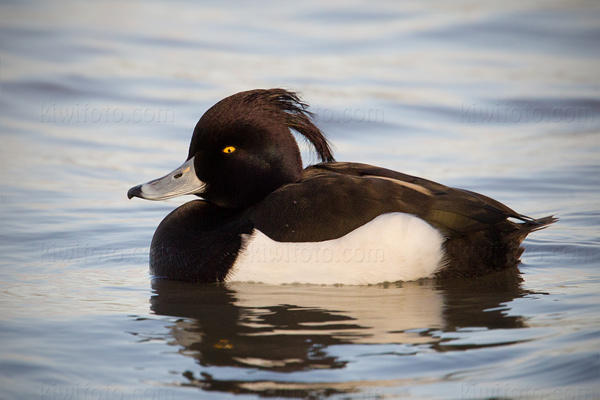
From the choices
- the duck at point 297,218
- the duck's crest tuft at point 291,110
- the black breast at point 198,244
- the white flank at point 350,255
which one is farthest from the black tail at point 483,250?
the black breast at point 198,244

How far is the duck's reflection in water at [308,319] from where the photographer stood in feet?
14.2

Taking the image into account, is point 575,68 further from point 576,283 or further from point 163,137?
point 576,283

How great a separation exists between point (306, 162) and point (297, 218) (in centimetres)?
351

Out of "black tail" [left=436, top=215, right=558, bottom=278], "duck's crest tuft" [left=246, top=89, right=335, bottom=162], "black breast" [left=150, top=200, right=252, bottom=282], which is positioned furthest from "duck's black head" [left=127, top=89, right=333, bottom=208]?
"black tail" [left=436, top=215, right=558, bottom=278]

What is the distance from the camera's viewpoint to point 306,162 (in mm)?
8953

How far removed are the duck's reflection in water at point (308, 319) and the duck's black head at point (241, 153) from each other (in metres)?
0.66

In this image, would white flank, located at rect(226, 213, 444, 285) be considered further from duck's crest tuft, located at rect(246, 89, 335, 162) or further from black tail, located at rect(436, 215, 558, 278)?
duck's crest tuft, located at rect(246, 89, 335, 162)

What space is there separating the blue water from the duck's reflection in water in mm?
19

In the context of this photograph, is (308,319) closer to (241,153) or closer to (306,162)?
(241,153)

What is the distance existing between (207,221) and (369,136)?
455 cm

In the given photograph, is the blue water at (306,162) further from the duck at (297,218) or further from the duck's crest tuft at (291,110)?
the duck's crest tuft at (291,110)

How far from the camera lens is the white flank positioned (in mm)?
5484

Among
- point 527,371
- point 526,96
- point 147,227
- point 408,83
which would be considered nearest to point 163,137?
point 147,227

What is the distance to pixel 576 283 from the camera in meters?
5.70
